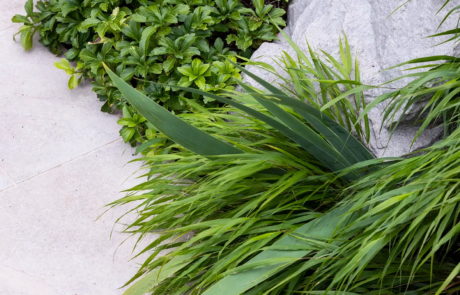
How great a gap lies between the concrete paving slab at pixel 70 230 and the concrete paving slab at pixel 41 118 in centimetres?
10

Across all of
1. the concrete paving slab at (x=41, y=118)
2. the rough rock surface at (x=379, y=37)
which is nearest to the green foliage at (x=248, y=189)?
the rough rock surface at (x=379, y=37)

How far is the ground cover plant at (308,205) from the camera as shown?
1121mm

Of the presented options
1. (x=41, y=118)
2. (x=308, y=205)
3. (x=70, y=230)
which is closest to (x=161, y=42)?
(x=41, y=118)

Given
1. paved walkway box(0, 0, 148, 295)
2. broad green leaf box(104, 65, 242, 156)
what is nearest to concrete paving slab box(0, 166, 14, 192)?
paved walkway box(0, 0, 148, 295)

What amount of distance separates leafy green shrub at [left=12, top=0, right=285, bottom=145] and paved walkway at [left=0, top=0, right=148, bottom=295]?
0.56 ft

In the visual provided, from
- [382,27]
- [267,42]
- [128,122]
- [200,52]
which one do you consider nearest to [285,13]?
[267,42]

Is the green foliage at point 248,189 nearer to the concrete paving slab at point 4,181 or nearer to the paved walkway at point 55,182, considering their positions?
the paved walkway at point 55,182

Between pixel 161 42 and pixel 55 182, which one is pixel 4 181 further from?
pixel 161 42

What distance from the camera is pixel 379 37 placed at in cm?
191

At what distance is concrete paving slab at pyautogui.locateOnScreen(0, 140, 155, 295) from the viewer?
6.22 ft

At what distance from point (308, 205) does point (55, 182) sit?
1334mm

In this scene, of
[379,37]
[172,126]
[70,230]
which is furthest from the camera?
[70,230]

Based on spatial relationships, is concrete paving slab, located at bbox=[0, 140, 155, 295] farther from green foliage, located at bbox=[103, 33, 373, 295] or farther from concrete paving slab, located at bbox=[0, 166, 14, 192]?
green foliage, located at bbox=[103, 33, 373, 295]

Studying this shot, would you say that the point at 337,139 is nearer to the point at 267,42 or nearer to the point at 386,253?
the point at 386,253
